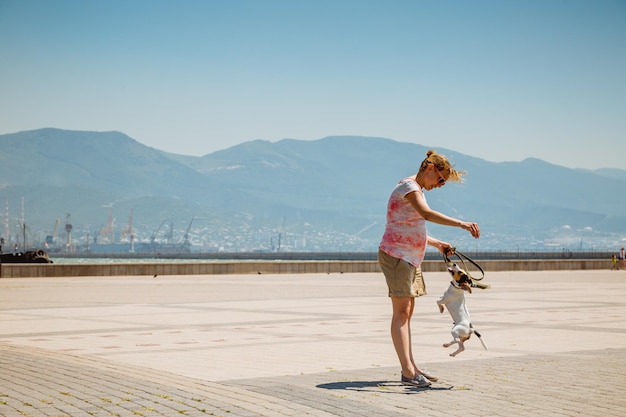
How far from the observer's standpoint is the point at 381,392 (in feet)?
28.6

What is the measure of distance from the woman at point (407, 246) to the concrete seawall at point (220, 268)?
31.7m

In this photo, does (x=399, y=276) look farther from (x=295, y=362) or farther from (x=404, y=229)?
(x=295, y=362)

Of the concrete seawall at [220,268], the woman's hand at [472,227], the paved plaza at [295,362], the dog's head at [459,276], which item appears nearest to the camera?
the paved plaza at [295,362]

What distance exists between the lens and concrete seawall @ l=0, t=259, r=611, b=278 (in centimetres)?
4147

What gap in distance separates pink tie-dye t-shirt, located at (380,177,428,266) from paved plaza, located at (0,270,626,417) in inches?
42.8

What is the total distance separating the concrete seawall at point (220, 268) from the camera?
41.5 meters

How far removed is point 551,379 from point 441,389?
3.75 feet

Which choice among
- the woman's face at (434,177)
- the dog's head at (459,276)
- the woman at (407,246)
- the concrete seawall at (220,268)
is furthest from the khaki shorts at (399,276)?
the concrete seawall at (220,268)

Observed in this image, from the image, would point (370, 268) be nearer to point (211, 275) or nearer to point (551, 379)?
point (211, 275)

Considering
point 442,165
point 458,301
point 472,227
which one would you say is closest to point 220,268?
point 458,301

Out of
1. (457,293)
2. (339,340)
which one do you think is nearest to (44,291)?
(339,340)

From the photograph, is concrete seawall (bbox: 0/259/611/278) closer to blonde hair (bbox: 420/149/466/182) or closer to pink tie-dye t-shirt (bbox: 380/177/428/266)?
pink tie-dye t-shirt (bbox: 380/177/428/266)

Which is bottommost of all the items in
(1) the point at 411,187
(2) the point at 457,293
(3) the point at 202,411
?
(3) the point at 202,411

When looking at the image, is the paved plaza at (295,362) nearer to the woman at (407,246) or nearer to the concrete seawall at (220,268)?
the woman at (407,246)
